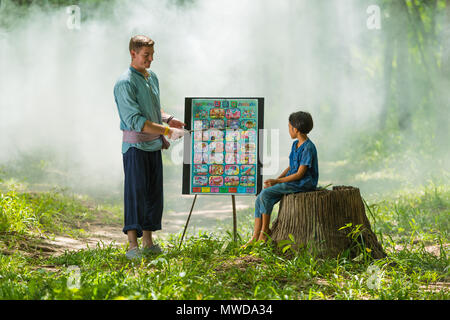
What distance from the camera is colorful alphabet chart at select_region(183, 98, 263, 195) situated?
455 centimetres

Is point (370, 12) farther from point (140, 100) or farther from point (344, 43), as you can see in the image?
point (140, 100)

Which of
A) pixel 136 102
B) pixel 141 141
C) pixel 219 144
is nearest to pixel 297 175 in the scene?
pixel 219 144

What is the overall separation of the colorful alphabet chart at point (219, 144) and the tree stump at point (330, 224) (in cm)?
70

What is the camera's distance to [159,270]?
370cm

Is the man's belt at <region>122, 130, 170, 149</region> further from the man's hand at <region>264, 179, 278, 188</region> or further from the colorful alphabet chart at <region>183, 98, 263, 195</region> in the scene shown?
the man's hand at <region>264, 179, 278, 188</region>

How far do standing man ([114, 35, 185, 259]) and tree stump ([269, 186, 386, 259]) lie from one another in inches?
48.4

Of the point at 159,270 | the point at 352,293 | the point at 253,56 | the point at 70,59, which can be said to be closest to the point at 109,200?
the point at 70,59

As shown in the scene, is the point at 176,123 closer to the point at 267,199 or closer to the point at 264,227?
the point at 267,199

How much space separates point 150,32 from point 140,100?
9.33m

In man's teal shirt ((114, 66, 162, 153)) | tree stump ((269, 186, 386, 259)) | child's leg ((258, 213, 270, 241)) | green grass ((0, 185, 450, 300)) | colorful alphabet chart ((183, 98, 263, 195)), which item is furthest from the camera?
colorful alphabet chart ((183, 98, 263, 195))

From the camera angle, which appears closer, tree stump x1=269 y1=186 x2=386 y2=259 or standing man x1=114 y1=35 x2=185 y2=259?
tree stump x1=269 y1=186 x2=386 y2=259

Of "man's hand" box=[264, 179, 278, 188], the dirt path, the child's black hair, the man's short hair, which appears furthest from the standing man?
the child's black hair

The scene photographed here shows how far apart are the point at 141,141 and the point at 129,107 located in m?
0.31

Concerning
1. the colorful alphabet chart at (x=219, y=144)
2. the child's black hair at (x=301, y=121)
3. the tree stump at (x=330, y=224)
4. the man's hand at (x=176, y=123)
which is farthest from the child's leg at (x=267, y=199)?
the man's hand at (x=176, y=123)
